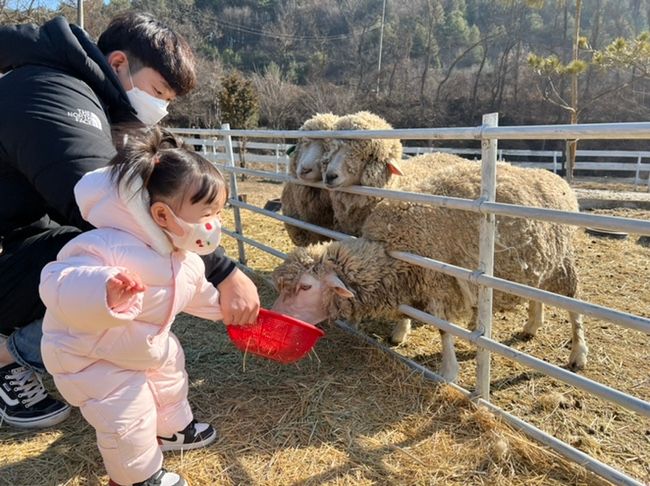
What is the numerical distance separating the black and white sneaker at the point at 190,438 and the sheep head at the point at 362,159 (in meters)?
2.07

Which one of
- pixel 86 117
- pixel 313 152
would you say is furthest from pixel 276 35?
pixel 86 117

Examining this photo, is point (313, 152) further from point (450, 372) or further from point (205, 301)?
point (205, 301)

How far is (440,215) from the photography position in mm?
3158

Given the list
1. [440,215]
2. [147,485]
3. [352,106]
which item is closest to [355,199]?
[440,215]

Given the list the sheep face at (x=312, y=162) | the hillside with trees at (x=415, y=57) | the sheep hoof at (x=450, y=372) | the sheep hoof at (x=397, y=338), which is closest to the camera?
the sheep hoof at (x=450, y=372)

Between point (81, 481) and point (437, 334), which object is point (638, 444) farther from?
point (81, 481)

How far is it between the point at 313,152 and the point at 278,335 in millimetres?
2035

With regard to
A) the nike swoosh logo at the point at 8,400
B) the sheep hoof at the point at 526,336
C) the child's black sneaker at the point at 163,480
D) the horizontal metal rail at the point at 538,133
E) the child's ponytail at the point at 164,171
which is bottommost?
the sheep hoof at the point at 526,336

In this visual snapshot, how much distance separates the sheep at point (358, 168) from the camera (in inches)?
151

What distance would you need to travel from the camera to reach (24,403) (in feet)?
7.96

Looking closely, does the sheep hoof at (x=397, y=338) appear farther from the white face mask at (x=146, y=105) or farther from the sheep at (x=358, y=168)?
the white face mask at (x=146, y=105)

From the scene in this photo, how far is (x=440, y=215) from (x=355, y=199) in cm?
97

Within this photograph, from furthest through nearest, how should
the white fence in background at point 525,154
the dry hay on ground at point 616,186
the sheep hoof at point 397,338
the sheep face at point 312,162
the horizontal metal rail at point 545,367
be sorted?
1. the white fence in background at point 525,154
2. the dry hay on ground at point 616,186
3. the sheep face at point 312,162
4. the sheep hoof at point 397,338
5. the horizontal metal rail at point 545,367

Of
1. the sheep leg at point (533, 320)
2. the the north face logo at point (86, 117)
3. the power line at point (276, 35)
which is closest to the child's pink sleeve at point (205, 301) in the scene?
the the north face logo at point (86, 117)
